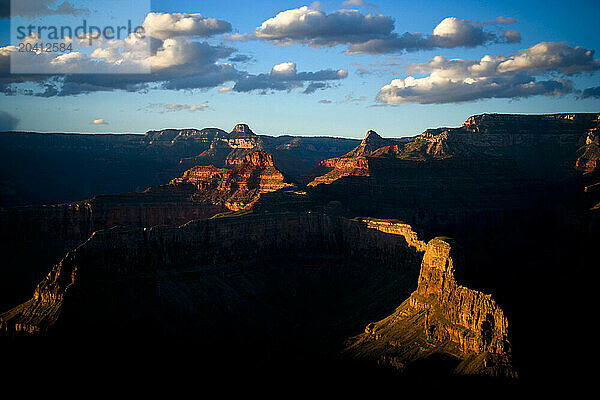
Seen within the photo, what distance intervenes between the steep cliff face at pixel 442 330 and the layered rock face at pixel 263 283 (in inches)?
4.9

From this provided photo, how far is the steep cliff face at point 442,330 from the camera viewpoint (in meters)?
58.9

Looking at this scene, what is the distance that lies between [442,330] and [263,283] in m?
31.3

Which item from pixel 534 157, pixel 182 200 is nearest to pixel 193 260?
pixel 182 200

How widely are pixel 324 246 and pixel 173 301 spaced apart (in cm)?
2881

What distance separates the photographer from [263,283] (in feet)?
295

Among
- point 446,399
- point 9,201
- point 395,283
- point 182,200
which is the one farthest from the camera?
point 9,201

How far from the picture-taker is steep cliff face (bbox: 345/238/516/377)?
5891 cm

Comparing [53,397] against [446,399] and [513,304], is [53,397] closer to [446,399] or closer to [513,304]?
[446,399]

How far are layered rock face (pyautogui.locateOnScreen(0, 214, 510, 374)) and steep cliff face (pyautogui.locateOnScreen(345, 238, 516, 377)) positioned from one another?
4.9 inches

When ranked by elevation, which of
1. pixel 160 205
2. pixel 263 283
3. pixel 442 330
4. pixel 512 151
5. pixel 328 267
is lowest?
pixel 263 283

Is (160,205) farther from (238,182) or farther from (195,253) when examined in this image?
(195,253)

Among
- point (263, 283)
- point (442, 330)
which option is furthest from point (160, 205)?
point (442, 330)

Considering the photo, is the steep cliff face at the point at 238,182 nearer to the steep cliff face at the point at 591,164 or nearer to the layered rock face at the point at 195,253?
the layered rock face at the point at 195,253

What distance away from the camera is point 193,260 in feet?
277
